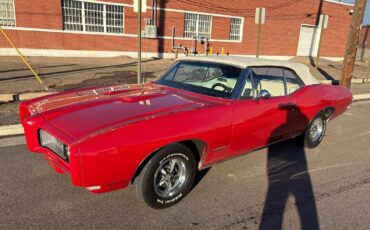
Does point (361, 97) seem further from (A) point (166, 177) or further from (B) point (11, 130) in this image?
(B) point (11, 130)

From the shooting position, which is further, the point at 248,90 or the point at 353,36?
the point at 353,36

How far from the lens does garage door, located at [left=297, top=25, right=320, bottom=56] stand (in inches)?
1069

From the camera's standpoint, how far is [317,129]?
214 inches

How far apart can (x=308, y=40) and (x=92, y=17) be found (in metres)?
19.1

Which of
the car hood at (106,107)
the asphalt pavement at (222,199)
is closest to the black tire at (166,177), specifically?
the asphalt pavement at (222,199)

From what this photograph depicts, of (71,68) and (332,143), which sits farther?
(71,68)

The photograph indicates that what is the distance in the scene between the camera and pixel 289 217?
10.5 feet

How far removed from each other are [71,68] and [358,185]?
464 inches

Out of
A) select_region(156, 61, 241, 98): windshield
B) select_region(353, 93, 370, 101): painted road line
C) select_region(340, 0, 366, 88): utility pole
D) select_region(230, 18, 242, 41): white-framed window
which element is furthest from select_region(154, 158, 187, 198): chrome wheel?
select_region(230, 18, 242, 41): white-framed window

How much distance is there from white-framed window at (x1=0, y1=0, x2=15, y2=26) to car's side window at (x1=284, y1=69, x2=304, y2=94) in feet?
52.4

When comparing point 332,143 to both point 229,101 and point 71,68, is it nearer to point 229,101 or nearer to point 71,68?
point 229,101

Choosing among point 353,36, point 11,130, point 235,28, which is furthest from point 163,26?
point 11,130

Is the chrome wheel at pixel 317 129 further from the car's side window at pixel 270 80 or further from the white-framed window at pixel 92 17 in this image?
the white-framed window at pixel 92 17

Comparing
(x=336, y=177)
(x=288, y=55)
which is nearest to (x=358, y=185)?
(x=336, y=177)
